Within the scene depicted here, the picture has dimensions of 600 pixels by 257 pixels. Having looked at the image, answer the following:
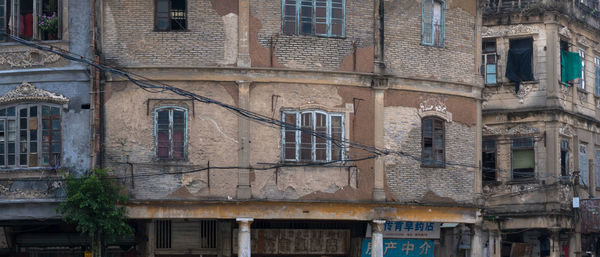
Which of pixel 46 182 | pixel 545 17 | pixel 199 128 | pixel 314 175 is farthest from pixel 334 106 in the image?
pixel 545 17

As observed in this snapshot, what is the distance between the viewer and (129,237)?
26.3 meters

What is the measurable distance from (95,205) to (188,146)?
2.61m

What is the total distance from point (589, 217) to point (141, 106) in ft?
55.9

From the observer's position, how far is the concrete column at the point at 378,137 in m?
25.8

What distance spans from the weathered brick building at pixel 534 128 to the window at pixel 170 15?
13690mm

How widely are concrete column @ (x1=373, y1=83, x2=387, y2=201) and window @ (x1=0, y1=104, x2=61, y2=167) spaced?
746 cm

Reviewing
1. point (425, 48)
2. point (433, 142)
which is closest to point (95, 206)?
point (433, 142)

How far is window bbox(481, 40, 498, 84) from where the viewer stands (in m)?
36.8

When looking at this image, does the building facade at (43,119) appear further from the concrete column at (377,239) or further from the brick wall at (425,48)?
the brick wall at (425,48)

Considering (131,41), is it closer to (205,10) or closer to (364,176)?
(205,10)

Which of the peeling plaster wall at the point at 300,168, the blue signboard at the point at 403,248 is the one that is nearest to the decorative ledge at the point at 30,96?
the peeling plaster wall at the point at 300,168

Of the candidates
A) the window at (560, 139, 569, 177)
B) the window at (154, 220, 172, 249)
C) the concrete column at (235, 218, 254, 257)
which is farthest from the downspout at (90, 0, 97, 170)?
the window at (560, 139, 569, 177)

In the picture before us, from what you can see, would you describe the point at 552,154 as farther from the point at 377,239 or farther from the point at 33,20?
the point at 33,20

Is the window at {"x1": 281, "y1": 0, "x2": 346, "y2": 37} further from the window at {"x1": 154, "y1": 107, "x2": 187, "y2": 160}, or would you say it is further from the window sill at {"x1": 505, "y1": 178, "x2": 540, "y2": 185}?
the window sill at {"x1": 505, "y1": 178, "x2": 540, "y2": 185}
